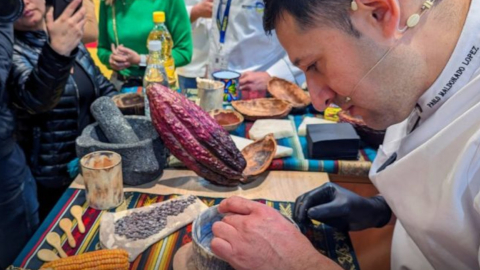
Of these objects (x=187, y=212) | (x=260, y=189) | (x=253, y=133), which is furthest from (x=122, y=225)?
(x=253, y=133)

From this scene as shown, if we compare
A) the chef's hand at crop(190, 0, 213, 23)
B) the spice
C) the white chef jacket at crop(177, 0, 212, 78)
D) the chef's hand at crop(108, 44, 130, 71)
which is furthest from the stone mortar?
the white chef jacket at crop(177, 0, 212, 78)

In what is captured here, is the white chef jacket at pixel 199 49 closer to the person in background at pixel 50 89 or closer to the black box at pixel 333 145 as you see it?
the person in background at pixel 50 89

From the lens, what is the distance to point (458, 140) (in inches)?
30.2

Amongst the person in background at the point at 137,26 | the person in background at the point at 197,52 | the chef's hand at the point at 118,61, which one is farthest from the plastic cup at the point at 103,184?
the person in background at the point at 197,52

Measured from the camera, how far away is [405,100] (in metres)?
0.84

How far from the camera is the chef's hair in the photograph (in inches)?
29.2

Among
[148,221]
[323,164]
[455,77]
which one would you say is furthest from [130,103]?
[455,77]

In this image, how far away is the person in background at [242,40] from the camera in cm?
229

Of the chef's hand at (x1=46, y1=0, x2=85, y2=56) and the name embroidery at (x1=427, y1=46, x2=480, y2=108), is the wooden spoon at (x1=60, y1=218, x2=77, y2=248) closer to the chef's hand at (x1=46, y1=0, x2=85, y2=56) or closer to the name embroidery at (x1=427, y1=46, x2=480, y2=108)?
the chef's hand at (x1=46, y1=0, x2=85, y2=56)

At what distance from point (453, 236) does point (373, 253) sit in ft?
1.97

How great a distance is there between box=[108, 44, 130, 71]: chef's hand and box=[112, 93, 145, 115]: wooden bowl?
709 millimetres

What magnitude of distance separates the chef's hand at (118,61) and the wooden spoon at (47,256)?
1.45 m

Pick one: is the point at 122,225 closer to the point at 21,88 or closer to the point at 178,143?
the point at 178,143

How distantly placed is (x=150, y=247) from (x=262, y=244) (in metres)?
0.28
